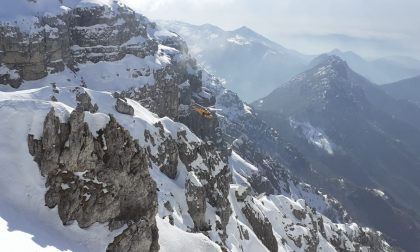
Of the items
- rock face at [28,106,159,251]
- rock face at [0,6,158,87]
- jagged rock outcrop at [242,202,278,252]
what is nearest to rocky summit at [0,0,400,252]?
rock face at [28,106,159,251]

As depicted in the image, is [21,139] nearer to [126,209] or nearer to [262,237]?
[126,209]

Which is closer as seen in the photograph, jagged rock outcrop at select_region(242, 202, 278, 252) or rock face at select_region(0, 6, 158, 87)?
jagged rock outcrop at select_region(242, 202, 278, 252)

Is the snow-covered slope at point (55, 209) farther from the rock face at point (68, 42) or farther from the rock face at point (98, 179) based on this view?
the rock face at point (68, 42)

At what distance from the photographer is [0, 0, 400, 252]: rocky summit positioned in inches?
2148

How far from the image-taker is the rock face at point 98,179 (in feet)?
182

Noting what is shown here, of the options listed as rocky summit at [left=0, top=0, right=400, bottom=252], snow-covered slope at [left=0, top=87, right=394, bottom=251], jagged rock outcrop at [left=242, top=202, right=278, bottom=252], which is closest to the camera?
snow-covered slope at [left=0, top=87, right=394, bottom=251]

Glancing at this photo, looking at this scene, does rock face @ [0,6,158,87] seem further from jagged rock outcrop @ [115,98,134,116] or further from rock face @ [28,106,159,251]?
rock face @ [28,106,159,251]

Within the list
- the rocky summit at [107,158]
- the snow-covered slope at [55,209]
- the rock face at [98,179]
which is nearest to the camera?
the snow-covered slope at [55,209]

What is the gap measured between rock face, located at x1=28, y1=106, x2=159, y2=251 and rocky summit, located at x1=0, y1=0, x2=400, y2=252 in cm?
13

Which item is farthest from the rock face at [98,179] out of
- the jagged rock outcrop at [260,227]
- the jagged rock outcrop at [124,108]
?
the jagged rock outcrop at [260,227]

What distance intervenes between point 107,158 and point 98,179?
349 cm

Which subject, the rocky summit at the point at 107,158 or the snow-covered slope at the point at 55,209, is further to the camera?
the rocky summit at the point at 107,158

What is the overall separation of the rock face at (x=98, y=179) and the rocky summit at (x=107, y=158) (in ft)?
0.43

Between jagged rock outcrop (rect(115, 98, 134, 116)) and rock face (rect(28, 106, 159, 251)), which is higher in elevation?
rock face (rect(28, 106, 159, 251))
